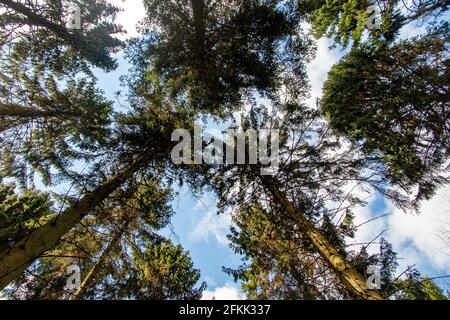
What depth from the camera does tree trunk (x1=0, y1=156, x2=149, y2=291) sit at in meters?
3.76

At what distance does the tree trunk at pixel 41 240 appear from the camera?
12.3 feet

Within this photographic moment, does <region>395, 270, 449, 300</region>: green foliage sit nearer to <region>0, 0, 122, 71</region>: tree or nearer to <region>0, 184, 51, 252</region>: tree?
<region>0, 0, 122, 71</region>: tree

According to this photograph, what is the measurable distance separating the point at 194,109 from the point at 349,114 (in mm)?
4534

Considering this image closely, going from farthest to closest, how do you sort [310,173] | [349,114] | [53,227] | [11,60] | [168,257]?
1. [168,257]
2. [349,114]
3. [310,173]
4. [11,60]
5. [53,227]

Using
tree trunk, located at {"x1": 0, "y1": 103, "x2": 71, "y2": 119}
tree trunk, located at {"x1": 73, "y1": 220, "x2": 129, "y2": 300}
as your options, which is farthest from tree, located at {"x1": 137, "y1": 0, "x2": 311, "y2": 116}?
tree trunk, located at {"x1": 73, "y1": 220, "x2": 129, "y2": 300}

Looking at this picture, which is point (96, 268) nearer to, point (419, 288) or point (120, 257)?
point (120, 257)

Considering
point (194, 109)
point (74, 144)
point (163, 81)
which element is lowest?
point (74, 144)

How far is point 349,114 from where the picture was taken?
26.5ft

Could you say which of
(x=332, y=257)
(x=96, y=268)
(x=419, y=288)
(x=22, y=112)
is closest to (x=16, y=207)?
(x=96, y=268)

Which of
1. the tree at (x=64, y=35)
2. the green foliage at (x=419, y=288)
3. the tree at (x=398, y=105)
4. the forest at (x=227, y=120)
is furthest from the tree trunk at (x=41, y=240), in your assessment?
the tree at (x=398, y=105)

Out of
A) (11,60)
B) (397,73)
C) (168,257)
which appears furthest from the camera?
(168,257)

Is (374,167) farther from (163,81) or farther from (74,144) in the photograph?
(74,144)

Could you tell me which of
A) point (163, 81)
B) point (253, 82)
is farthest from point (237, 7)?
point (163, 81)

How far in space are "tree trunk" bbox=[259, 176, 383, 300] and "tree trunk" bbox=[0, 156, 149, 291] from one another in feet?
13.0
